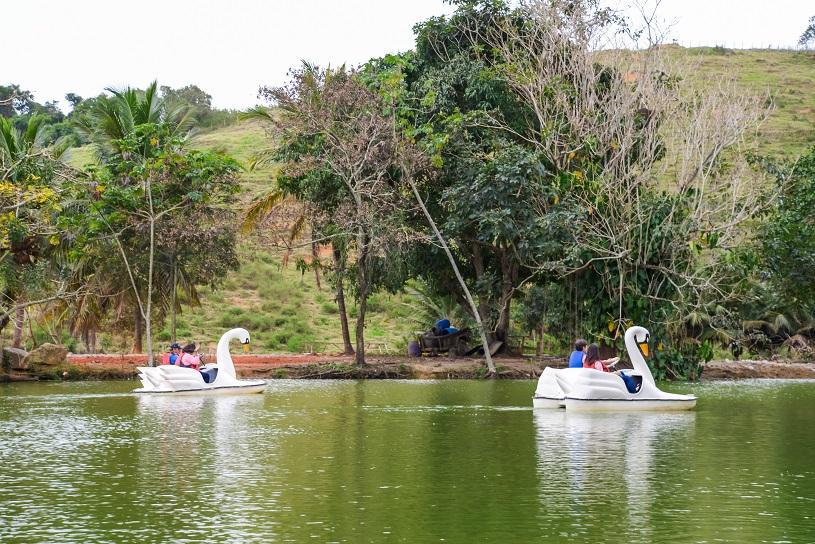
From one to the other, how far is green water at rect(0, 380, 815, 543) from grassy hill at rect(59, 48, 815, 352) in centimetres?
1561

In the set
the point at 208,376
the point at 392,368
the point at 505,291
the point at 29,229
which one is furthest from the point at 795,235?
the point at 29,229

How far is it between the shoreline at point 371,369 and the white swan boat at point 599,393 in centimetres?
1051

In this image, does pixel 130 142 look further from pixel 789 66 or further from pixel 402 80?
pixel 789 66

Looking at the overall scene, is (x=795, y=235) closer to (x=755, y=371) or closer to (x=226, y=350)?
(x=755, y=371)

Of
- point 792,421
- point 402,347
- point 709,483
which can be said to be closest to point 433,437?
point 709,483

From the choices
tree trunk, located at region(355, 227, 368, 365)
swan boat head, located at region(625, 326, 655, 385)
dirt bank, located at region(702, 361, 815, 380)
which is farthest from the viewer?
dirt bank, located at region(702, 361, 815, 380)

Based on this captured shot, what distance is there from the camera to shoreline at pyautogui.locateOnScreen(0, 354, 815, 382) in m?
31.3

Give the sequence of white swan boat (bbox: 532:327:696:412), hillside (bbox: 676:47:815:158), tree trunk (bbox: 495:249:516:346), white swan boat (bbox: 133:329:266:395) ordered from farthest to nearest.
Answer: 1. hillside (bbox: 676:47:815:158)
2. tree trunk (bbox: 495:249:516:346)
3. white swan boat (bbox: 133:329:266:395)
4. white swan boat (bbox: 532:327:696:412)

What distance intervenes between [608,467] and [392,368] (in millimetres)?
19273

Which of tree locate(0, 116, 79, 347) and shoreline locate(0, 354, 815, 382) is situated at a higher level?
tree locate(0, 116, 79, 347)

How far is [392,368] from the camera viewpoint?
32.4 metres

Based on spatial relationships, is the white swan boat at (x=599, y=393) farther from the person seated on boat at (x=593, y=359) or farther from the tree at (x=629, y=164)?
the tree at (x=629, y=164)

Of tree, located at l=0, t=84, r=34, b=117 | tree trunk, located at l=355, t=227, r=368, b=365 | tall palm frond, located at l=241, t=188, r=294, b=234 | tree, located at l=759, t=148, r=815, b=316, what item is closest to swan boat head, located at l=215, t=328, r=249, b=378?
tree trunk, located at l=355, t=227, r=368, b=365

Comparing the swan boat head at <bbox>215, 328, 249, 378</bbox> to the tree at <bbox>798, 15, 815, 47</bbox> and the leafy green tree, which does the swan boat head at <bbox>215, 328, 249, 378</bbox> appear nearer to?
the leafy green tree
